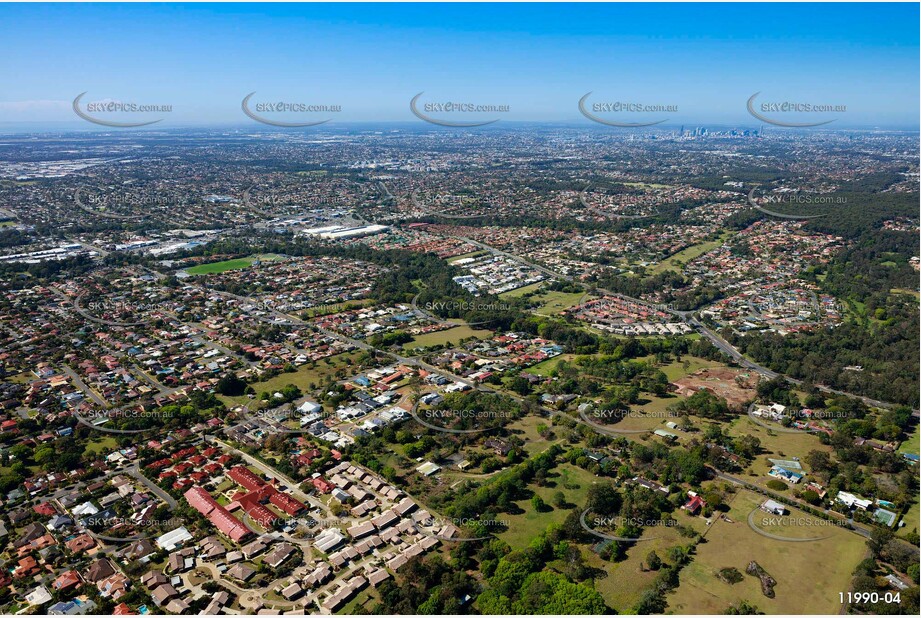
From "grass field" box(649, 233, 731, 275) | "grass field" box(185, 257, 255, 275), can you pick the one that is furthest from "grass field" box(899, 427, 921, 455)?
"grass field" box(185, 257, 255, 275)

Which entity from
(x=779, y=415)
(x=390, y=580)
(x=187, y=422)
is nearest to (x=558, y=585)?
(x=390, y=580)

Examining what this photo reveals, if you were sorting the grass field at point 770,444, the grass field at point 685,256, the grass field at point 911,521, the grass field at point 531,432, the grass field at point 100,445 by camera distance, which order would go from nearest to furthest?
the grass field at point 911,521 → the grass field at point 770,444 → the grass field at point 100,445 → the grass field at point 531,432 → the grass field at point 685,256

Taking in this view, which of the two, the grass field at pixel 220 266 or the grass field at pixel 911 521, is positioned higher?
the grass field at pixel 220 266

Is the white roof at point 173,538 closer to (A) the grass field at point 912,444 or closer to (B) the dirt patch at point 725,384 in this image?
(B) the dirt patch at point 725,384

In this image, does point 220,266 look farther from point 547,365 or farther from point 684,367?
point 684,367

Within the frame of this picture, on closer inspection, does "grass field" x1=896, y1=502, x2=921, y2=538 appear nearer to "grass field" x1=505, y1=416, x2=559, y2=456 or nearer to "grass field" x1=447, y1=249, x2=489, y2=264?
"grass field" x1=505, y1=416, x2=559, y2=456

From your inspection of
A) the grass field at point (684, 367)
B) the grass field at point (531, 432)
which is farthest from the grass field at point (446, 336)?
the grass field at point (684, 367)
